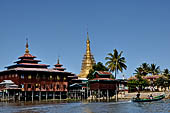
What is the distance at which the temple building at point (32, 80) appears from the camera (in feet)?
236

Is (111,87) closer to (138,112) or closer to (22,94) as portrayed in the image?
(22,94)

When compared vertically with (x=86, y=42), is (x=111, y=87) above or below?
below

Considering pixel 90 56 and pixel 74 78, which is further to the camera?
pixel 90 56

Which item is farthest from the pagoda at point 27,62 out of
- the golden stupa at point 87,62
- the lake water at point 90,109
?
the golden stupa at point 87,62

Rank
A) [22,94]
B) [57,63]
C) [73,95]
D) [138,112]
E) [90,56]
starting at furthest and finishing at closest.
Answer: [90,56]
[57,63]
[73,95]
[22,94]
[138,112]

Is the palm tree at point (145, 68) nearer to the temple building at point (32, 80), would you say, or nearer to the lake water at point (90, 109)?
the temple building at point (32, 80)

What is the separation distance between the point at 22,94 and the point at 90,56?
151ft

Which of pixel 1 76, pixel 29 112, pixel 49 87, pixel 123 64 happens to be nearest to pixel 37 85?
pixel 49 87

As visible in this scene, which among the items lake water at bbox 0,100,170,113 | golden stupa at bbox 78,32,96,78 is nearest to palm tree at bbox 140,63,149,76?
golden stupa at bbox 78,32,96,78

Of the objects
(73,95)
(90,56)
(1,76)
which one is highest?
(90,56)

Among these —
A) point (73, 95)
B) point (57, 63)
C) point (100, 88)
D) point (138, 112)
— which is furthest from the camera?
point (57, 63)

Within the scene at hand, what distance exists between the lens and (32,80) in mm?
73938

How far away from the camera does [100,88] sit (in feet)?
229

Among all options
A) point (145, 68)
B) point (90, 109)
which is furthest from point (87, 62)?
point (90, 109)
